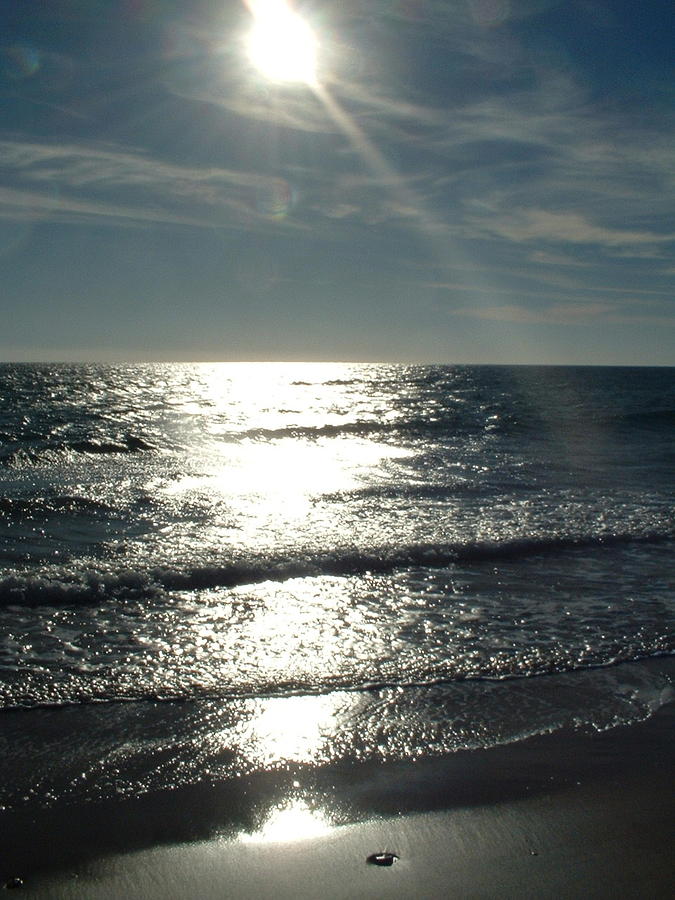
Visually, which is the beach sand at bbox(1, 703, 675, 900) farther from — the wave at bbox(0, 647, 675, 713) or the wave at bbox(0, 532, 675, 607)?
the wave at bbox(0, 532, 675, 607)

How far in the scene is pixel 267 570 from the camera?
878 cm

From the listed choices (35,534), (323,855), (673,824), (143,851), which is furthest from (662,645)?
(35,534)

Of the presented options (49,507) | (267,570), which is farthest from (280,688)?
(49,507)

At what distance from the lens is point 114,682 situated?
5430 mm

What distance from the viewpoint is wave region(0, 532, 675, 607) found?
7.64 meters

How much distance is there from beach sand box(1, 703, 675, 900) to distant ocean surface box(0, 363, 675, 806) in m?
0.27

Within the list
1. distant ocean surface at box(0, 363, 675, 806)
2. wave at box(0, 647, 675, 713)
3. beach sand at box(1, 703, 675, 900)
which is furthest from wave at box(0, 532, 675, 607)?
beach sand at box(1, 703, 675, 900)

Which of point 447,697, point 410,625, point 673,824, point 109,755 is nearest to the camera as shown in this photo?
point 673,824

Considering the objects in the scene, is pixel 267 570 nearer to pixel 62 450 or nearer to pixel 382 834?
pixel 382 834

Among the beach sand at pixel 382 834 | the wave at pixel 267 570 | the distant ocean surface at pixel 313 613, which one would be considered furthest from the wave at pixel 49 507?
the beach sand at pixel 382 834

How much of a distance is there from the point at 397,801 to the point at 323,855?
606 millimetres

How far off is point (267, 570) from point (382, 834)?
5.32 m

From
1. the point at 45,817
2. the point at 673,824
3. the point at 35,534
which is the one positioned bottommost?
the point at 673,824

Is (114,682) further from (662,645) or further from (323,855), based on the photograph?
(662,645)
